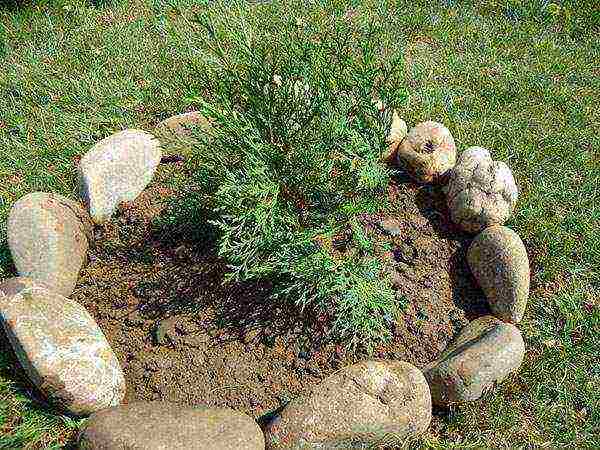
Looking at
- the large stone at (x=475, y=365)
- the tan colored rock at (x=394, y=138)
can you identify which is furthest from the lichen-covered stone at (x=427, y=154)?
the large stone at (x=475, y=365)

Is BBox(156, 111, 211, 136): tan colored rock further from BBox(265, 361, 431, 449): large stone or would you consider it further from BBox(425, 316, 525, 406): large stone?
BBox(425, 316, 525, 406): large stone

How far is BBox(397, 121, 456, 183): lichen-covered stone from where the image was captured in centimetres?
389

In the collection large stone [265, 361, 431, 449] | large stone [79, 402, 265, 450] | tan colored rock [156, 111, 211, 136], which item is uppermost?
tan colored rock [156, 111, 211, 136]

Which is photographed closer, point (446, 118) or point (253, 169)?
point (253, 169)

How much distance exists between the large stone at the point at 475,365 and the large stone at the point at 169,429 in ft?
3.09

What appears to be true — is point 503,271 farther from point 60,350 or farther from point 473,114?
point 60,350

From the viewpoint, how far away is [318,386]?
2920mm

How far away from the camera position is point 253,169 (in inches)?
123

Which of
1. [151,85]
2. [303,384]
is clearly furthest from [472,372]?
[151,85]

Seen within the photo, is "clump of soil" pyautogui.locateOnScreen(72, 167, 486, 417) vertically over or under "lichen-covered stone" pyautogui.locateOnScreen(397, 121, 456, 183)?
under

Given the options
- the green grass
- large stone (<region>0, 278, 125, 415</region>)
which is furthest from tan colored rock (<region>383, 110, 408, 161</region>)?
large stone (<region>0, 278, 125, 415</region>)

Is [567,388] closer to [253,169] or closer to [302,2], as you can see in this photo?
[253,169]

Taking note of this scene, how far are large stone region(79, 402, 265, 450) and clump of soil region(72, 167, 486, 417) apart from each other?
0.71 feet

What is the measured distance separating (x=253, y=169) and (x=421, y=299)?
1206 millimetres
